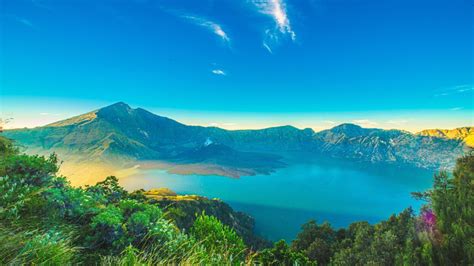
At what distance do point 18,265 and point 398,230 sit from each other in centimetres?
3833

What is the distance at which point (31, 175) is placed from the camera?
761cm

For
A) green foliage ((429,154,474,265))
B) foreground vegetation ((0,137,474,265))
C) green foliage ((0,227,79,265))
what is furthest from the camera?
green foliage ((429,154,474,265))

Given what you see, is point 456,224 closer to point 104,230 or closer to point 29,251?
point 104,230

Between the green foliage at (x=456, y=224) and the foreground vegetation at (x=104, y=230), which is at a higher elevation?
the foreground vegetation at (x=104, y=230)

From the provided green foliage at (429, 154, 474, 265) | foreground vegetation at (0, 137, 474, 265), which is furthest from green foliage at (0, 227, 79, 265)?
green foliage at (429, 154, 474, 265)

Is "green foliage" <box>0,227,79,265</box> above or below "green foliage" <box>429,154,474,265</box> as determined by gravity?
above

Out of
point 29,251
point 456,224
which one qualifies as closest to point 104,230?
point 29,251

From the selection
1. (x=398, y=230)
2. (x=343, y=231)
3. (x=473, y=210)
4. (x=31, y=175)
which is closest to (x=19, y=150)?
(x=31, y=175)

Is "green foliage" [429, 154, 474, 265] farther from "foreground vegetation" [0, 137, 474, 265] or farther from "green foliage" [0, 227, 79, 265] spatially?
"green foliage" [0, 227, 79, 265]

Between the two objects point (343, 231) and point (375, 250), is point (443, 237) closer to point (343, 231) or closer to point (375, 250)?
point (375, 250)

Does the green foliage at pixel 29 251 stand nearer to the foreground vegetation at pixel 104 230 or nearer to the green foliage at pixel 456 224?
the foreground vegetation at pixel 104 230

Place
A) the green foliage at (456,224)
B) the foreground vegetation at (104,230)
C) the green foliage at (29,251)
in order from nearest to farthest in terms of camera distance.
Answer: the green foliage at (29,251) < the foreground vegetation at (104,230) < the green foliage at (456,224)

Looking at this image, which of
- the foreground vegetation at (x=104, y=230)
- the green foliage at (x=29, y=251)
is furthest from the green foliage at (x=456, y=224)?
the green foliage at (x=29, y=251)

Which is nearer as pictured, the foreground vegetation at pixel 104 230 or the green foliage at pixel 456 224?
the foreground vegetation at pixel 104 230
